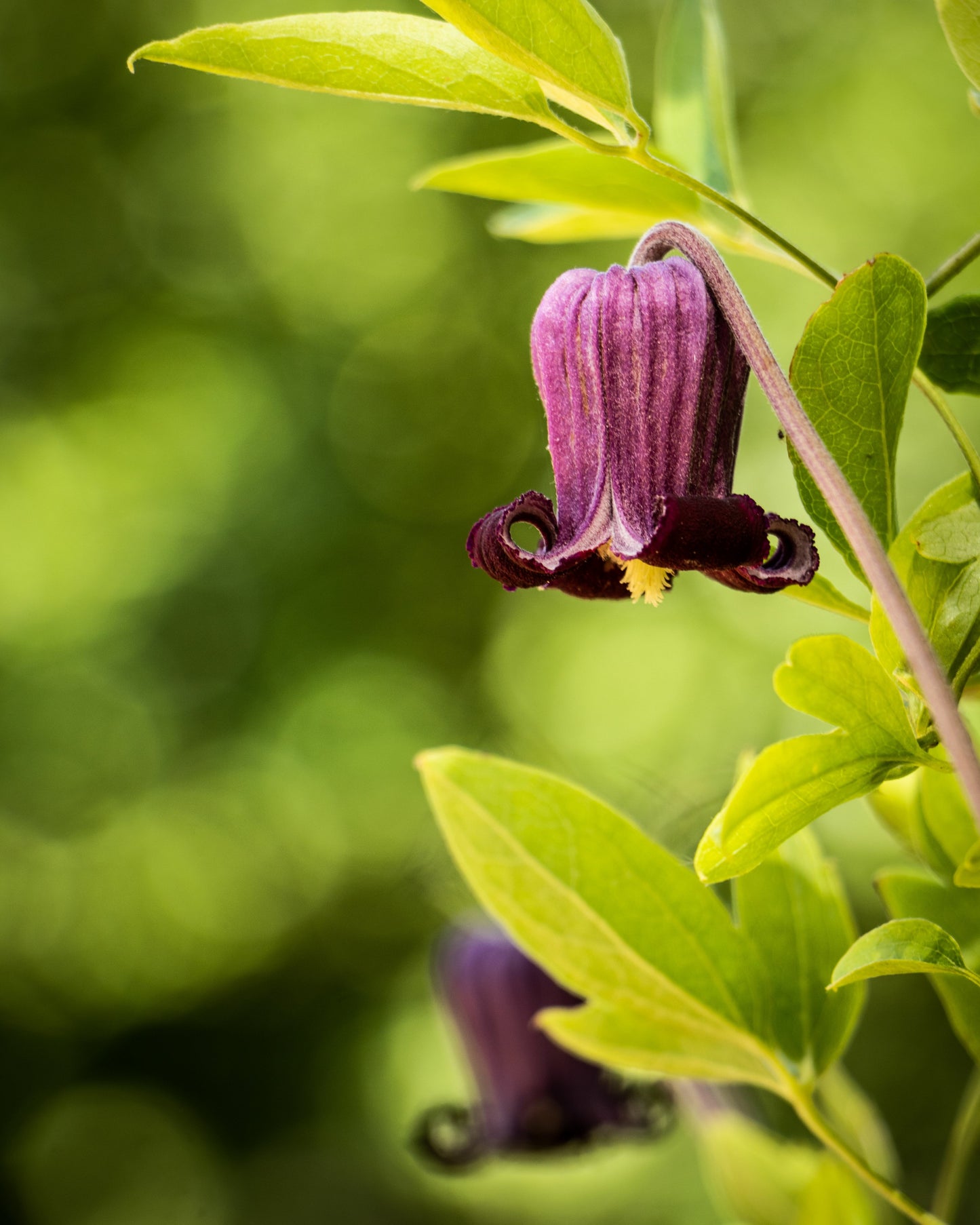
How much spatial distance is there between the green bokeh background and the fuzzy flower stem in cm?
278

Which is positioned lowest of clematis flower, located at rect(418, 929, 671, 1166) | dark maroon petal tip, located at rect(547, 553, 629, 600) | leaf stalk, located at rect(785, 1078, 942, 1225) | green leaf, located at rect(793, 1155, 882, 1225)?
clematis flower, located at rect(418, 929, 671, 1166)

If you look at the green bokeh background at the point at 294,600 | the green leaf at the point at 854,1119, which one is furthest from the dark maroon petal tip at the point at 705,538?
the green bokeh background at the point at 294,600

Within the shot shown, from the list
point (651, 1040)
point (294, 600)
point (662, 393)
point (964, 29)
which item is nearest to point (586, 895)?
point (651, 1040)

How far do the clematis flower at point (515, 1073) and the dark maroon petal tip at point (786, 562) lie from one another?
0.72 meters

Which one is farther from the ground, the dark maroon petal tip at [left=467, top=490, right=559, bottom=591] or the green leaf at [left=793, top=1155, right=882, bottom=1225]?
the dark maroon petal tip at [left=467, top=490, right=559, bottom=591]

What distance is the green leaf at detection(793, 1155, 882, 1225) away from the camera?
514mm

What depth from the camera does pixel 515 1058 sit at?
1.09 meters

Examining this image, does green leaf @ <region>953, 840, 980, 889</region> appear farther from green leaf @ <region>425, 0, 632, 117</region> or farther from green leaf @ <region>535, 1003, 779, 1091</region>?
green leaf @ <region>425, 0, 632, 117</region>

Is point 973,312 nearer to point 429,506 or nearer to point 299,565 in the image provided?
point 299,565

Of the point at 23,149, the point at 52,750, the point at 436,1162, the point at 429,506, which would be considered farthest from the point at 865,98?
the point at 436,1162

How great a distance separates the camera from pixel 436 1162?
3.24 feet

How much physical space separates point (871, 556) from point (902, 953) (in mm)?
118

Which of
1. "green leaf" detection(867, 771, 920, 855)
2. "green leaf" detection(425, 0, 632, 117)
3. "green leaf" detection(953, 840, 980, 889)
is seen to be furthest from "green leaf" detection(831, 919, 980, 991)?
"green leaf" detection(425, 0, 632, 117)

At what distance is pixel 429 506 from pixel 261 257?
36.2 inches
